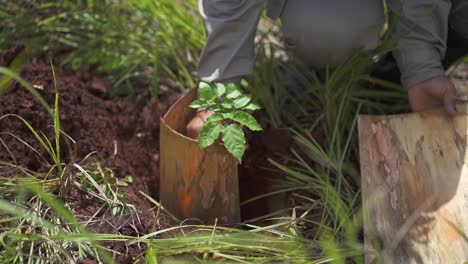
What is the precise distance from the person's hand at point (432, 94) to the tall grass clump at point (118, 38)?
2.46ft

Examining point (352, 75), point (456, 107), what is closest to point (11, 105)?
point (352, 75)

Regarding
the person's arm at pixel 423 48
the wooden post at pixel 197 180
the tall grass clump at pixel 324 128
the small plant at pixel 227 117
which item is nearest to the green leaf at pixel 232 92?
the small plant at pixel 227 117

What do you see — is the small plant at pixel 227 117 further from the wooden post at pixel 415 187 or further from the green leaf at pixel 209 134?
the wooden post at pixel 415 187

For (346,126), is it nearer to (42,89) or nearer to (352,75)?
(352,75)

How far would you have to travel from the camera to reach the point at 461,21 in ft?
6.47

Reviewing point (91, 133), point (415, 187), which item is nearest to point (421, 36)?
point (415, 187)

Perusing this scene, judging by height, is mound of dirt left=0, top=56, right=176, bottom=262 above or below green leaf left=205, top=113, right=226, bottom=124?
below

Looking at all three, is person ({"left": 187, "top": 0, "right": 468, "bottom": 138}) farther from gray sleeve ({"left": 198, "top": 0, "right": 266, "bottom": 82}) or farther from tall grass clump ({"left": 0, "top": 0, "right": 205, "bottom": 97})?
tall grass clump ({"left": 0, "top": 0, "right": 205, "bottom": 97})

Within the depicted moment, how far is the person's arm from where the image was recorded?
5.96 ft

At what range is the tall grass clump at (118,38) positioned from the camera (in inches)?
87.0

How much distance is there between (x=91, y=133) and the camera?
1.84 meters

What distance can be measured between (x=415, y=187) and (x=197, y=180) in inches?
20.6

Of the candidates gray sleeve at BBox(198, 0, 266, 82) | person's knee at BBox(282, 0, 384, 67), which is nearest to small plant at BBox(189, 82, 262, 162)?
gray sleeve at BBox(198, 0, 266, 82)

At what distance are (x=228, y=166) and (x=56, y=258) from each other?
1.59ft
